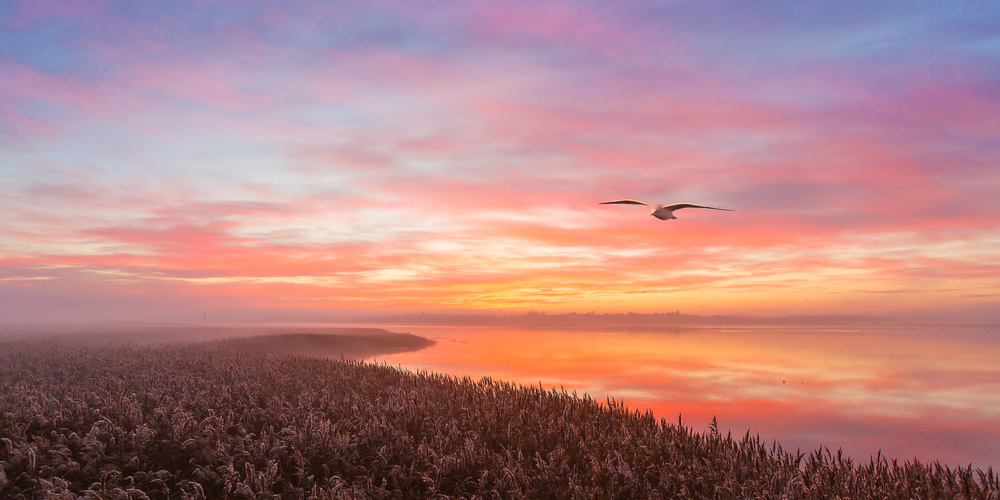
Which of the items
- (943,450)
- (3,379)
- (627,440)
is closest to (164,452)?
(627,440)

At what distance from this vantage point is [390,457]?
8898 millimetres

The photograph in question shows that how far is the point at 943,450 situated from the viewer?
19203 millimetres

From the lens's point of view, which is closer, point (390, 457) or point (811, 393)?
point (390, 457)

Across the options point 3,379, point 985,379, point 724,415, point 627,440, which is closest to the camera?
point 627,440

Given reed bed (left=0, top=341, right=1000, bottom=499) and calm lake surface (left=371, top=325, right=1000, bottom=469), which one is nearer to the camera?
reed bed (left=0, top=341, right=1000, bottom=499)

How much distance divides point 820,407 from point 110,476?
28.9 meters

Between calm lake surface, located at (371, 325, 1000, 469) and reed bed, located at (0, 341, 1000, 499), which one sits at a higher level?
reed bed, located at (0, 341, 1000, 499)

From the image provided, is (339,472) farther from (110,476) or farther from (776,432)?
(776,432)

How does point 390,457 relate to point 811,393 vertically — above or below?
above

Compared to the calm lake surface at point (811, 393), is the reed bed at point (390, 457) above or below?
above

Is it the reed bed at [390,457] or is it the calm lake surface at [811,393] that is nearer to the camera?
the reed bed at [390,457]

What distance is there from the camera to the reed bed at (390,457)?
7.47m

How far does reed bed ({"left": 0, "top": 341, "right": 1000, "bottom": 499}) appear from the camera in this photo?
7469mm

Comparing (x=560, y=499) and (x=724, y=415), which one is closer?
(x=560, y=499)
